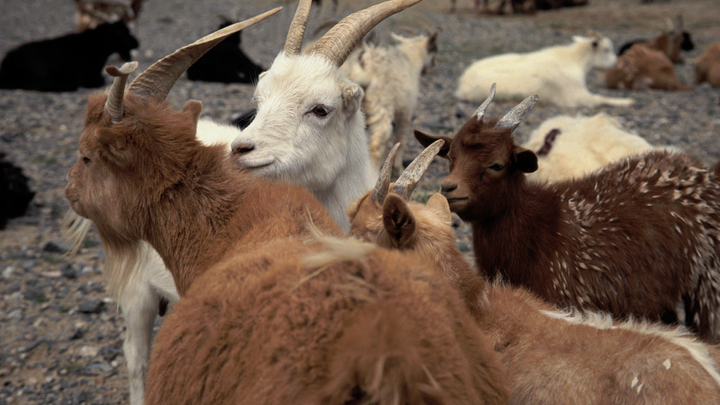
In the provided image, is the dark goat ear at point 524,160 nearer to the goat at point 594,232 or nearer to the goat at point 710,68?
the goat at point 594,232

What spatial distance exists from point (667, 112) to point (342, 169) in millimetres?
10329

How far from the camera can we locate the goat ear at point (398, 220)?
2299mm

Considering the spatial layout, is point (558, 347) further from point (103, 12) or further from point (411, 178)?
point (103, 12)

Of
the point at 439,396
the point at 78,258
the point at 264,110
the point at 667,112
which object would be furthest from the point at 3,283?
the point at 667,112

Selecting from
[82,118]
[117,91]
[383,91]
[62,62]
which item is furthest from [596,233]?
[62,62]

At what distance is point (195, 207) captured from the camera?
2.76 m

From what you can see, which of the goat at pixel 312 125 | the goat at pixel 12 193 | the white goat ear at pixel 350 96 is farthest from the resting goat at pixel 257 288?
the goat at pixel 12 193

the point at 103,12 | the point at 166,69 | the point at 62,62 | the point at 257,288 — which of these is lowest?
the point at 103,12

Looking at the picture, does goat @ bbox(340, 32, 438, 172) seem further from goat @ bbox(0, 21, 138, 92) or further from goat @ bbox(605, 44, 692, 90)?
goat @ bbox(0, 21, 138, 92)

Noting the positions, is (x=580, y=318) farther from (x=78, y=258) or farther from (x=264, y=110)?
(x=78, y=258)

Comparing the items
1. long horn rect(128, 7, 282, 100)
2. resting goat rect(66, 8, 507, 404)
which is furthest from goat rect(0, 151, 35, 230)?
long horn rect(128, 7, 282, 100)

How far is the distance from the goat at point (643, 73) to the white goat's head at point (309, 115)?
12.3 m

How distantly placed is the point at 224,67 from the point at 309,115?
11365 millimetres

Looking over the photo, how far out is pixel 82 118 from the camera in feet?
37.9
